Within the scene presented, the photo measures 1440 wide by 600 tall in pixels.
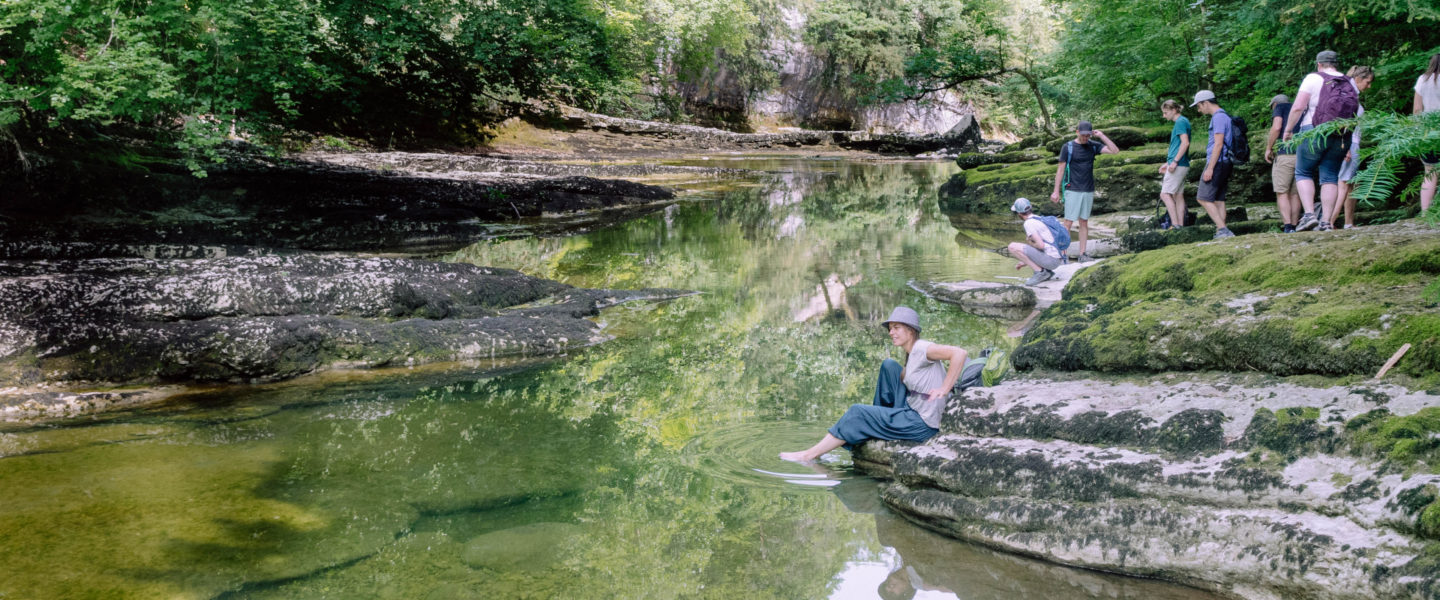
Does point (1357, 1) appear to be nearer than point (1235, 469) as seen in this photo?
No

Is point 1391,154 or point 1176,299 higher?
point 1391,154

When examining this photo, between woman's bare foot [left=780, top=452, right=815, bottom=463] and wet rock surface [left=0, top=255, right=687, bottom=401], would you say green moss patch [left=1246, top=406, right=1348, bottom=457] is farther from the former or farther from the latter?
wet rock surface [left=0, top=255, right=687, bottom=401]

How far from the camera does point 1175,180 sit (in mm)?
9547

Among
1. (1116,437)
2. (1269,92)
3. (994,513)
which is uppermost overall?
(1269,92)

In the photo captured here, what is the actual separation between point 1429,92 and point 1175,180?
3.32 metres

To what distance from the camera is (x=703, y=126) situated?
3834 cm

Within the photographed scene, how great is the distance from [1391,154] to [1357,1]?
21.4 ft

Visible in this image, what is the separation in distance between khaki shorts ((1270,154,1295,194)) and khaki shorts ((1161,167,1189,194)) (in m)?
1.39

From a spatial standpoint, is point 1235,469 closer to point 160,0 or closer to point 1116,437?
point 1116,437

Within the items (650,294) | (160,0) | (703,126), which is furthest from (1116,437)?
(703,126)

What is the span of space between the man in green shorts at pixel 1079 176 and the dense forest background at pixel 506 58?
220 centimetres

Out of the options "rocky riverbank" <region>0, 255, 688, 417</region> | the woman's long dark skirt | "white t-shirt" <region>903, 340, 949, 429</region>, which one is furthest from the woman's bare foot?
"rocky riverbank" <region>0, 255, 688, 417</region>

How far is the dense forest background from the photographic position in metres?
8.70

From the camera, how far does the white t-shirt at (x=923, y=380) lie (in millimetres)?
5004
